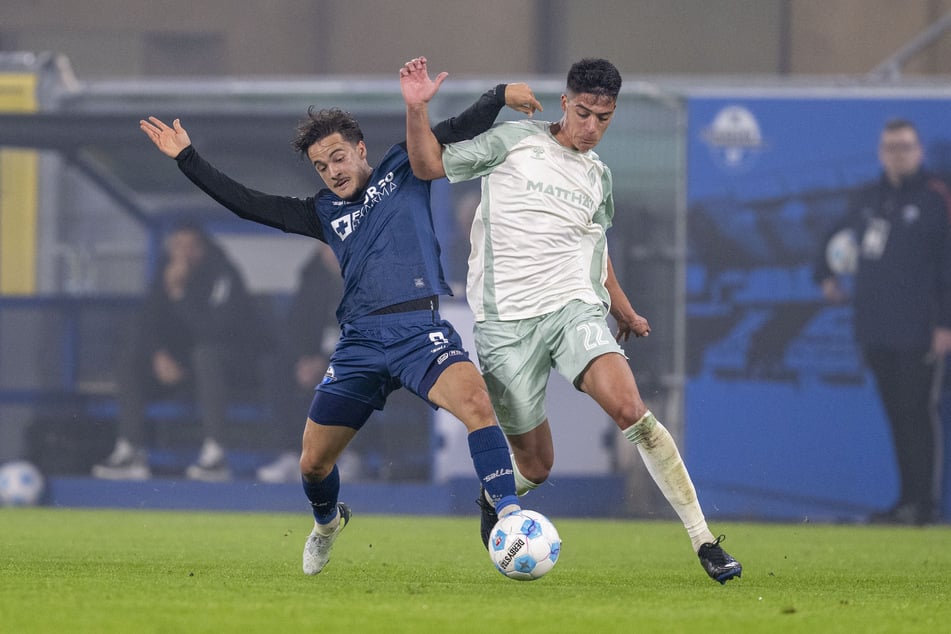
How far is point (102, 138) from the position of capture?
45.7 feet

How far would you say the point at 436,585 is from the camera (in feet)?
20.2

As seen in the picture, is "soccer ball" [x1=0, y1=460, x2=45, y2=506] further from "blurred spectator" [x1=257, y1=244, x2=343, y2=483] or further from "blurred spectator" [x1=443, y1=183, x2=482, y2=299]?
"blurred spectator" [x1=443, y1=183, x2=482, y2=299]

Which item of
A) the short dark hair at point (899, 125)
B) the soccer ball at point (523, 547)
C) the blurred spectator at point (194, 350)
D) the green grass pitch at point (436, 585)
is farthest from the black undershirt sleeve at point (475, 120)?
the blurred spectator at point (194, 350)

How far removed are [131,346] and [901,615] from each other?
9338 millimetres

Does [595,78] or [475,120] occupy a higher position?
[595,78]

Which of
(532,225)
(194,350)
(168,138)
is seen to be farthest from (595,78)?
(194,350)

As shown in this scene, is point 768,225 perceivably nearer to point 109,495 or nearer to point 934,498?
point 934,498

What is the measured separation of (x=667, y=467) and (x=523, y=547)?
873 millimetres

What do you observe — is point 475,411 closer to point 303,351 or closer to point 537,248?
point 537,248

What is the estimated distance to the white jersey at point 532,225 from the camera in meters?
6.70

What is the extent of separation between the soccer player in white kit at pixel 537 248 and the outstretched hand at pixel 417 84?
28cm

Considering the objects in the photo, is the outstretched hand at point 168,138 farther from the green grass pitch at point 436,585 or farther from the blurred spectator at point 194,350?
the blurred spectator at point 194,350

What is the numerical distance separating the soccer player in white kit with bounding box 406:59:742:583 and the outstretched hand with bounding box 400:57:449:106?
28cm

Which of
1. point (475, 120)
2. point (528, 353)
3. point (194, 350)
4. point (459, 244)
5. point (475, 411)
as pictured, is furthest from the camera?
point (194, 350)
